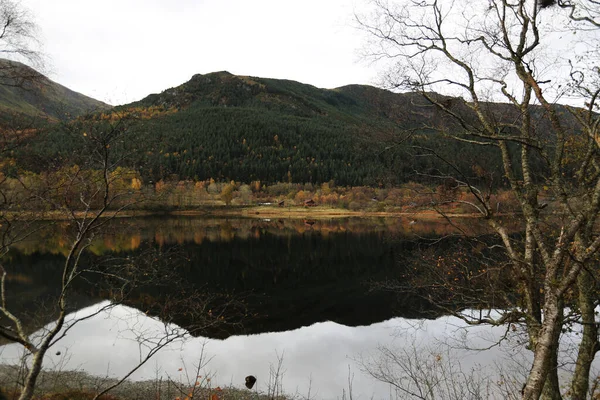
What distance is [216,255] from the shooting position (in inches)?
1592

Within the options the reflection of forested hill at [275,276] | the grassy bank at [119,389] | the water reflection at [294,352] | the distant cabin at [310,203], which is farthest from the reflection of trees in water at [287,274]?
the distant cabin at [310,203]

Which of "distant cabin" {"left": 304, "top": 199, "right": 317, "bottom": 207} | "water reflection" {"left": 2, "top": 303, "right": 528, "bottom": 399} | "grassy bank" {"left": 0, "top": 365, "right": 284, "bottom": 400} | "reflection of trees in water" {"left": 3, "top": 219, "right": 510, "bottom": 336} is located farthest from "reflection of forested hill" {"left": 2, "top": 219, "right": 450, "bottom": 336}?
"distant cabin" {"left": 304, "top": 199, "right": 317, "bottom": 207}

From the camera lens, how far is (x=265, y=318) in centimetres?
2202

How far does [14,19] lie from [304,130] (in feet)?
620

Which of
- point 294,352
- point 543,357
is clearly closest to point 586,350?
point 543,357

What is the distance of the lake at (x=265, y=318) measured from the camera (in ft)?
42.7

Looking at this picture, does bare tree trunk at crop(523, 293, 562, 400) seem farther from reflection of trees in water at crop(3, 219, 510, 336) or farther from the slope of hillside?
reflection of trees in water at crop(3, 219, 510, 336)

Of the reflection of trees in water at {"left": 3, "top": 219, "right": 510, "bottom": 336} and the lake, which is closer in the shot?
the lake

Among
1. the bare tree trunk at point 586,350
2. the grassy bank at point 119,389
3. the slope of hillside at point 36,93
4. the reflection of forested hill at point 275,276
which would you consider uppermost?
the slope of hillside at point 36,93

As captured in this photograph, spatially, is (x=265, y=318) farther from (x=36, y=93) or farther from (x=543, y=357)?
(x=543, y=357)

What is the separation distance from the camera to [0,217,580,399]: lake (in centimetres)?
1302

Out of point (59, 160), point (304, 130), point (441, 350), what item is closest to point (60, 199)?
point (59, 160)

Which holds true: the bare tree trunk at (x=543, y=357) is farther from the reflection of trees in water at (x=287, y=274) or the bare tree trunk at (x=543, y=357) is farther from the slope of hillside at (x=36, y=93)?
the reflection of trees in water at (x=287, y=274)

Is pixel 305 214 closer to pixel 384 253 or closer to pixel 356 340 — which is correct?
pixel 384 253
